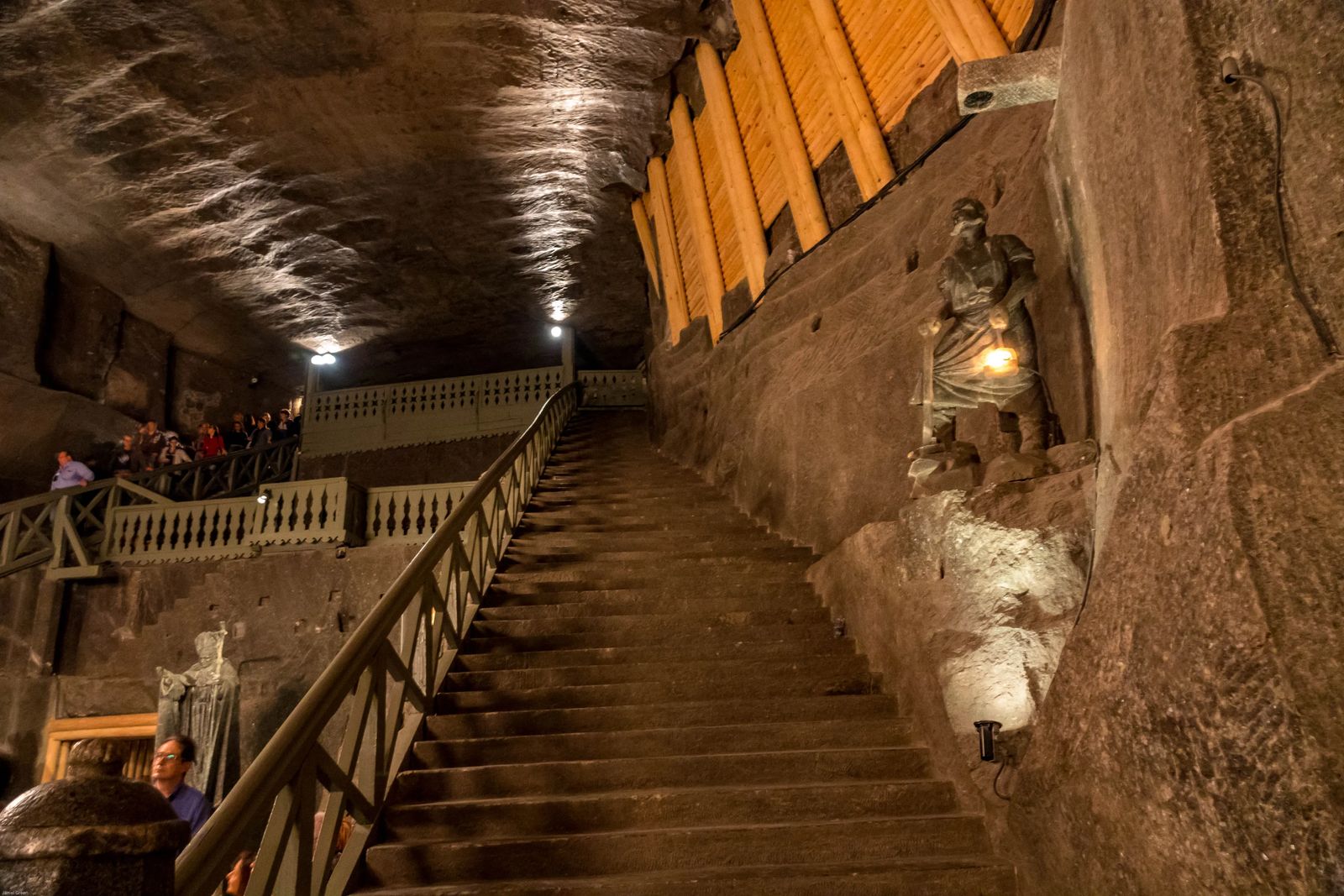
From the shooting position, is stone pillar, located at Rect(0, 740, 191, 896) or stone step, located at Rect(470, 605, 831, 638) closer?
stone pillar, located at Rect(0, 740, 191, 896)

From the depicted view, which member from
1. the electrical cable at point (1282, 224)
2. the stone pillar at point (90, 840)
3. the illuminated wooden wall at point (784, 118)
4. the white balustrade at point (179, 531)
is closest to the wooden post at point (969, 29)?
the illuminated wooden wall at point (784, 118)

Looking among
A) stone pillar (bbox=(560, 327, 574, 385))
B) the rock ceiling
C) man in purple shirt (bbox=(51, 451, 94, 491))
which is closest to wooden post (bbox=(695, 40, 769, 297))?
the rock ceiling

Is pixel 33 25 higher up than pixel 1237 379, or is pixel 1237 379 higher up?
pixel 33 25

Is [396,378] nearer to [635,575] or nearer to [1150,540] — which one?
[635,575]

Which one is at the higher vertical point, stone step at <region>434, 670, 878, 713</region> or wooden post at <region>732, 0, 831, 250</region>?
wooden post at <region>732, 0, 831, 250</region>

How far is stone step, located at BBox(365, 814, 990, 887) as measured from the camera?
3.38 meters

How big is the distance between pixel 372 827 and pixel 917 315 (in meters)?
4.44

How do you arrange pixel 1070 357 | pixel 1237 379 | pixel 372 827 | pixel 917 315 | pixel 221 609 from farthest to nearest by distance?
pixel 221 609 → pixel 917 315 → pixel 1070 357 → pixel 372 827 → pixel 1237 379

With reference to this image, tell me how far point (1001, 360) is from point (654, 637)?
260cm

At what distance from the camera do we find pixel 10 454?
1195cm

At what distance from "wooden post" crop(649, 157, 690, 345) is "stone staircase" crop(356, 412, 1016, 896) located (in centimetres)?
594

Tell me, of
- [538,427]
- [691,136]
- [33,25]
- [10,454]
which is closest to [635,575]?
[538,427]

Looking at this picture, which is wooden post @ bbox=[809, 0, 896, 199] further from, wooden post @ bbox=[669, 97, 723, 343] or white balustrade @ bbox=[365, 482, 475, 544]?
white balustrade @ bbox=[365, 482, 475, 544]

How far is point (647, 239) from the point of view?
1315 centimetres
